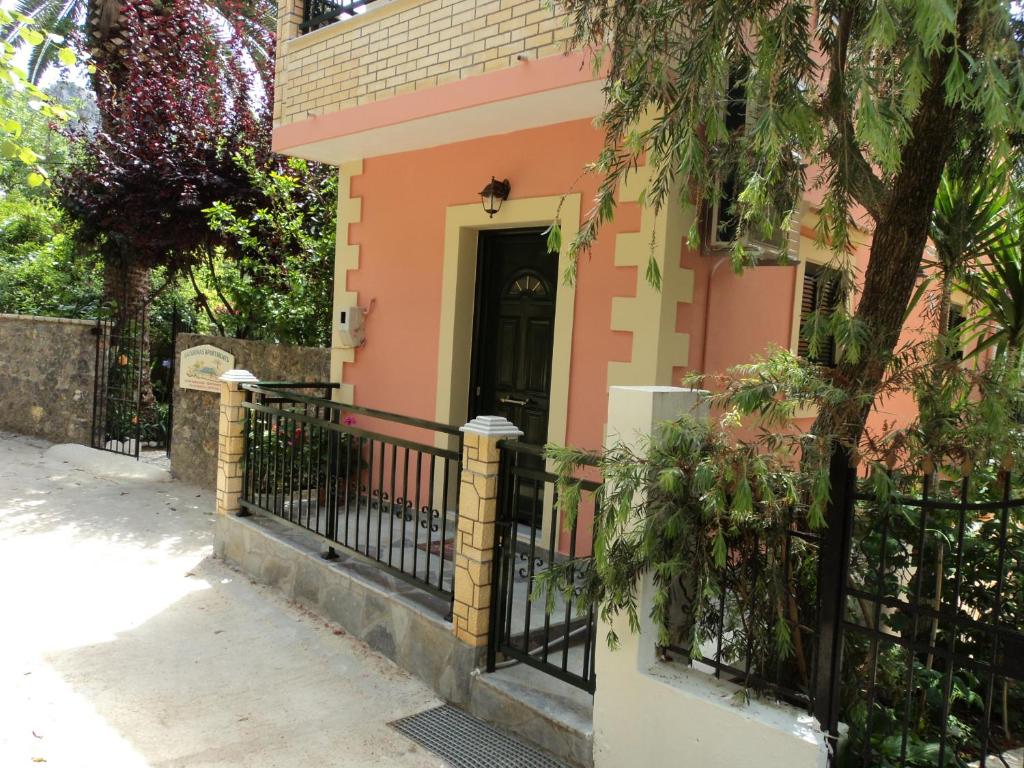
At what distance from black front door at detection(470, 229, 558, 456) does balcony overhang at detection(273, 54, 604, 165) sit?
33.8 inches

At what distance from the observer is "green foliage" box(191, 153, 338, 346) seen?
7.89 meters

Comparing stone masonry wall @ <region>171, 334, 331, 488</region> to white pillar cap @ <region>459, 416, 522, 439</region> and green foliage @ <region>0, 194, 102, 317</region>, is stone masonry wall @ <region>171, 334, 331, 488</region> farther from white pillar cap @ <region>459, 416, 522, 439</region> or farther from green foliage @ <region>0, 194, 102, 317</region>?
green foliage @ <region>0, 194, 102, 317</region>

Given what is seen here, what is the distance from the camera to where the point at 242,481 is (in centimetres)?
575

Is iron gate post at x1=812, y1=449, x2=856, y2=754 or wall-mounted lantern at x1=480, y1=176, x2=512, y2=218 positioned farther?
wall-mounted lantern at x1=480, y1=176, x2=512, y2=218

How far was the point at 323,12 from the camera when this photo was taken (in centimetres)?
631

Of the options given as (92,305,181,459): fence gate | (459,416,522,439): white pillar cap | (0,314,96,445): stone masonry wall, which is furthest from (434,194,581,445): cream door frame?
(0,314,96,445): stone masonry wall

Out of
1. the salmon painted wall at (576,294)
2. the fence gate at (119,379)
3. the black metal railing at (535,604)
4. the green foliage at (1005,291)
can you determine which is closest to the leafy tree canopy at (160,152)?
the fence gate at (119,379)

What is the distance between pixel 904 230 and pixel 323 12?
5.27 meters

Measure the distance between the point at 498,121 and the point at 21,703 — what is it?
4.26 meters

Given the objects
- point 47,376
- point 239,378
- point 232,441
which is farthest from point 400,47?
point 47,376

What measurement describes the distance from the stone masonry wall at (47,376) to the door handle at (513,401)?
699 cm

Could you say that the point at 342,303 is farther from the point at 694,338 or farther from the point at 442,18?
the point at 694,338

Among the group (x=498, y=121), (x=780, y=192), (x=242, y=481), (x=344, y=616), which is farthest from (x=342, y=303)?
(x=780, y=192)

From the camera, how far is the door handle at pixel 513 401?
18.8ft
